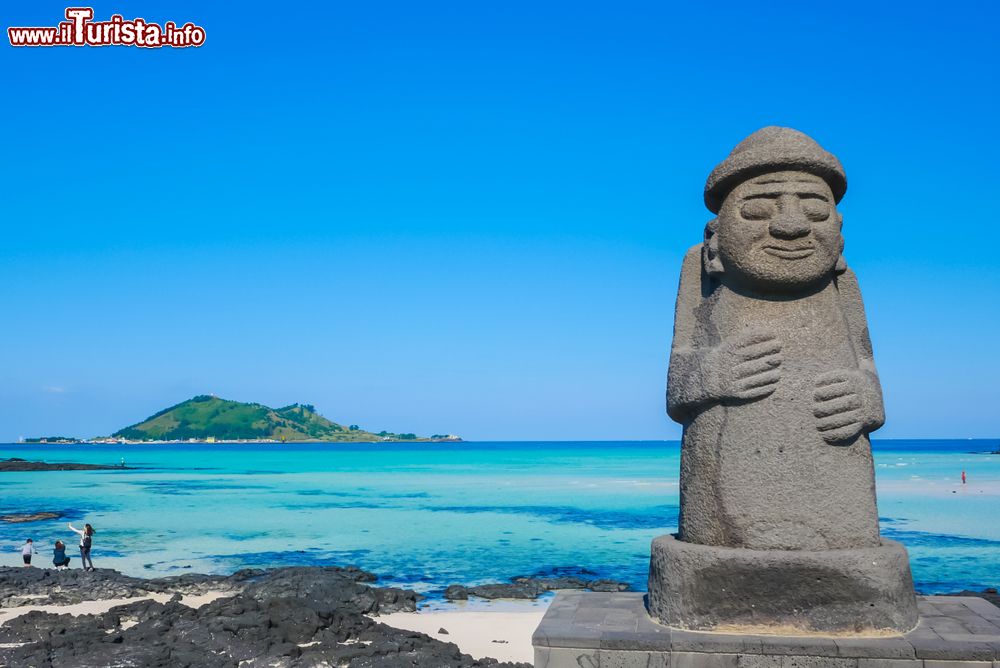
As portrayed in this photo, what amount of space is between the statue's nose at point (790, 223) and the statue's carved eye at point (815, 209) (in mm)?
41

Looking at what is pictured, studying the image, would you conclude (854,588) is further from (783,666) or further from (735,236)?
(735,236)

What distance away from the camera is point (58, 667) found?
1039 centimetres

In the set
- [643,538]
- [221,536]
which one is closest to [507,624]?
[643,538]

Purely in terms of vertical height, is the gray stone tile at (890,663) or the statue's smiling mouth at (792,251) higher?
the statue's smiling mouth at (792,251)

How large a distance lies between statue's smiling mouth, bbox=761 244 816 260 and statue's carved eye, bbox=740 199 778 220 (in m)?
0.23

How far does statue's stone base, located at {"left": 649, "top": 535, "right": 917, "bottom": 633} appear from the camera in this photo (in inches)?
208

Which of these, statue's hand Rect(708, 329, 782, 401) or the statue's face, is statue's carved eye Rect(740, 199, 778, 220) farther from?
statue's hand Rect(708, 329, 782, 401)

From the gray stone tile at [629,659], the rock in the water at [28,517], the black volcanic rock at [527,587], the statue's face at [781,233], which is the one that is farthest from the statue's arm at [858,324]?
the rock in the water at [28,517]

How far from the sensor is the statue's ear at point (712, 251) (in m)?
6.00

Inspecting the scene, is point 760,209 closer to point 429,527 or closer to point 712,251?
point 712,251

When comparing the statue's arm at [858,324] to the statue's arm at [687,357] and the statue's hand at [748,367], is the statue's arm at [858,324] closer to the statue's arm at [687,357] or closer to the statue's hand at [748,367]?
the statue's hand at [748,367]

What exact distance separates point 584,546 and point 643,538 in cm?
277

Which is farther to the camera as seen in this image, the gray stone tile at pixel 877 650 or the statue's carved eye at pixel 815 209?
the statue's carved eye at pixel 815 209

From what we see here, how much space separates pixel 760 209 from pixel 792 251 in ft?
1.14
